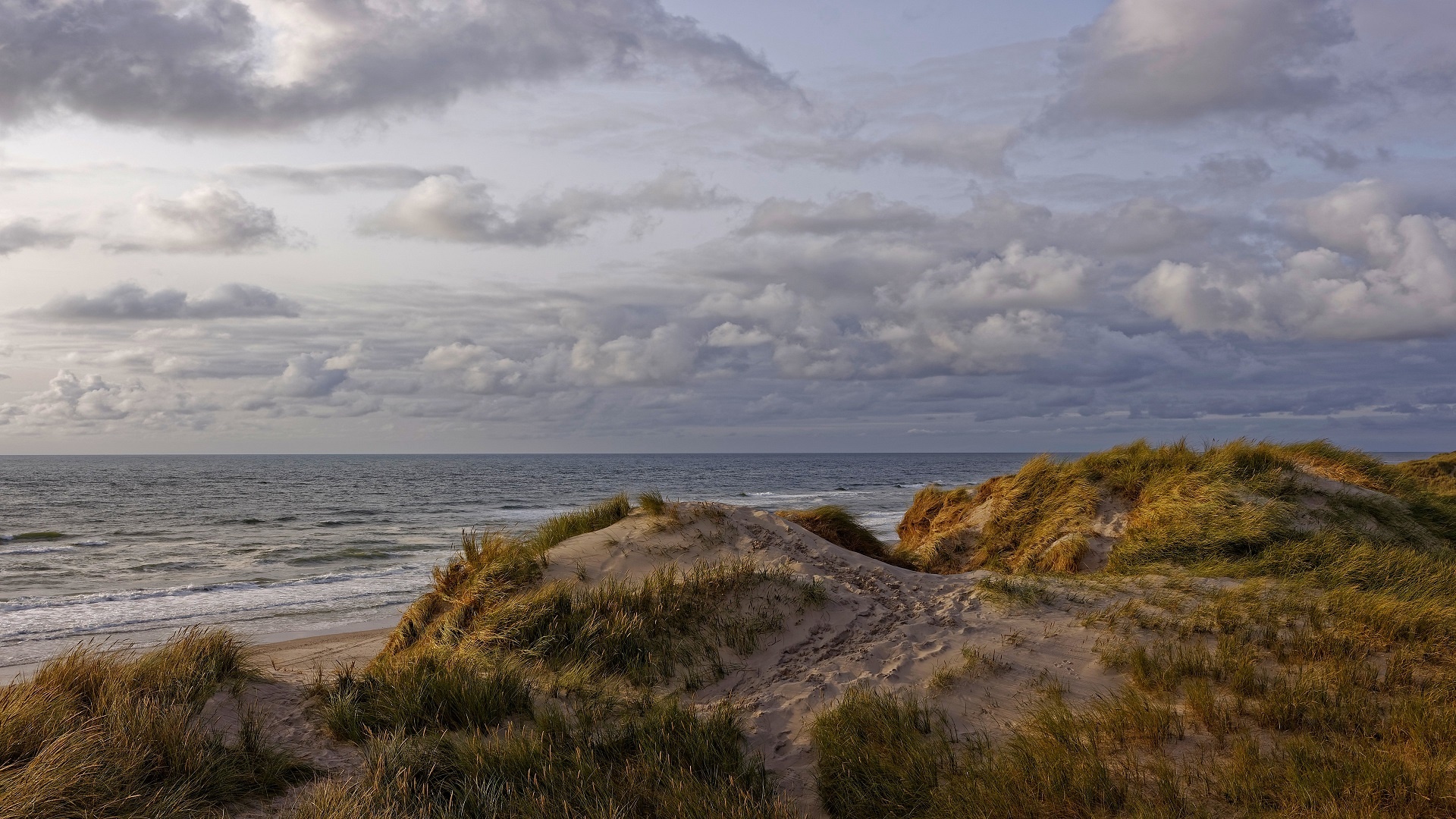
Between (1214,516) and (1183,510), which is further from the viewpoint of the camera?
(1183,510)

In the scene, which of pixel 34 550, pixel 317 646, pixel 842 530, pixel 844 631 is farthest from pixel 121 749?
pixel 34 550

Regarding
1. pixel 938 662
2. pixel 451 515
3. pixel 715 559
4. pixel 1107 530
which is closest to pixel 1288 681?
pixel 938 662

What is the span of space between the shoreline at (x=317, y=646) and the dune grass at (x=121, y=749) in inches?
183

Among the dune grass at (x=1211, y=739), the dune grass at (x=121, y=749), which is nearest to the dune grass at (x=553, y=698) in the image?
the dune grass at (x=121, y=749)

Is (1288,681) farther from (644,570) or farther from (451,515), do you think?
(451,515)

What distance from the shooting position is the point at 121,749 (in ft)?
15.6

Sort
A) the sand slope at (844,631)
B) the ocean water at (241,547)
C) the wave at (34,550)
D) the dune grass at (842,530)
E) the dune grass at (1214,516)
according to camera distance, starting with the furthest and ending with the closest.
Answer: the wave at (34,550) < the ocean water at (241,547) < the dune grass at (842,530) < the dune grass at (1214,516) < the sand slope at (844,631)

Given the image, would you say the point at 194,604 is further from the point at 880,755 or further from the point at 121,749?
the point at 880,755

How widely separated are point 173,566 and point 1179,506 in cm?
2552

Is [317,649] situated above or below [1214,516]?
below

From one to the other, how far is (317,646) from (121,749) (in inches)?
365

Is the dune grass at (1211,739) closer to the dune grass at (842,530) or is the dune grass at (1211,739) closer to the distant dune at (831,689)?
the distant dune at (831,689)

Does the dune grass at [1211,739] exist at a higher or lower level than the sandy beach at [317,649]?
higher

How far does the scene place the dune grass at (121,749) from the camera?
167 inches
